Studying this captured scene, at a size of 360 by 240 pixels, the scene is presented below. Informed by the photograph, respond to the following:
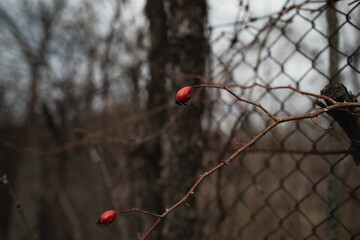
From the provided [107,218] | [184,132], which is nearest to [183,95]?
[107,218]

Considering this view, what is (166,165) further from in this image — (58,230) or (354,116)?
(58,230)

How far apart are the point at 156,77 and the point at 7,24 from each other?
3.90m

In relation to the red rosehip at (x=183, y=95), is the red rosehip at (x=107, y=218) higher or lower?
lower

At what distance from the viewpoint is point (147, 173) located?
1758 millimetres

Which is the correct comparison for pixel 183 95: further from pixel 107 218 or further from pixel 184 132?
pixel 184 132

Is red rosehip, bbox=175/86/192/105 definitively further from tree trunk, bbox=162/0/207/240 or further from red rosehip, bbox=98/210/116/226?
tree trunk, bbox=162/0/207/240

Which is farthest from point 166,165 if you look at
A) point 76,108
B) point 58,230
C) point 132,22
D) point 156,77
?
point 58,230

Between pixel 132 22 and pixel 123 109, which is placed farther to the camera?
pixel 123 109

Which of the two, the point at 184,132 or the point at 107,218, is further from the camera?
the point at 184,132

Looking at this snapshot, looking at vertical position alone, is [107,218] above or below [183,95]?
below

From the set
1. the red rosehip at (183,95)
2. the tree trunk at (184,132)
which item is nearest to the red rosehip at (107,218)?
the red rosehip at (183,95)

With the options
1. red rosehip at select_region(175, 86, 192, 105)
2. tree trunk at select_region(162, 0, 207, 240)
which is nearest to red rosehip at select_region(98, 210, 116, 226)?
red rosehip at select_region(175, 86, 192, 105)

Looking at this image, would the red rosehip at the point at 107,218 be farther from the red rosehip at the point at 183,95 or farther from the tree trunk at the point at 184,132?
the tree trunk at the point at 184,132

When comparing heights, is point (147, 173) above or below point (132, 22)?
below
